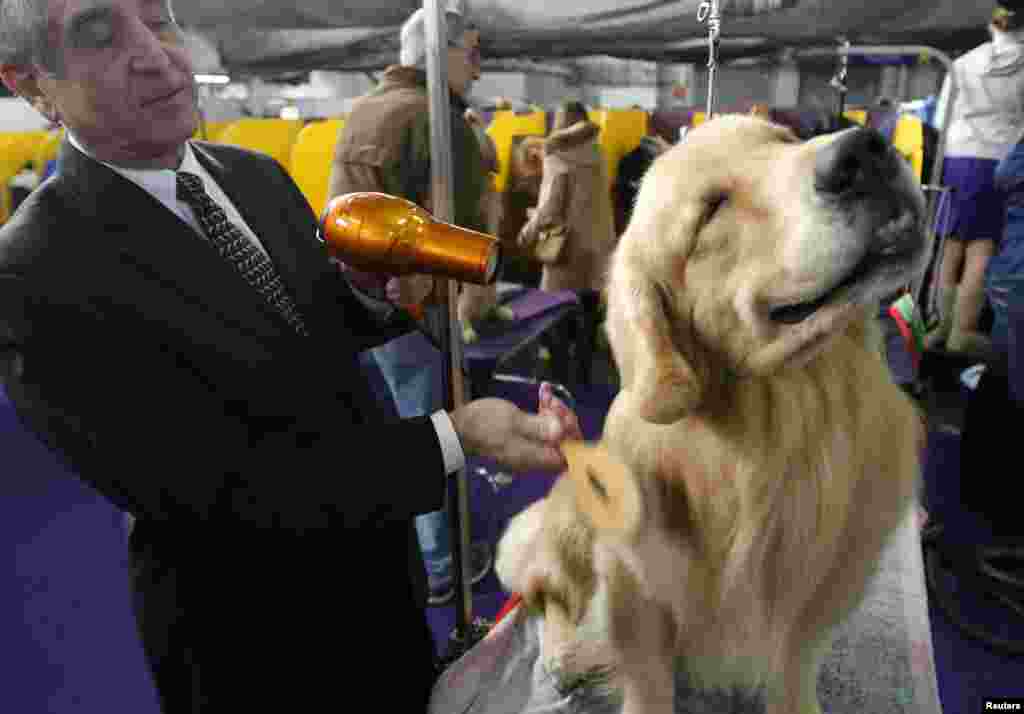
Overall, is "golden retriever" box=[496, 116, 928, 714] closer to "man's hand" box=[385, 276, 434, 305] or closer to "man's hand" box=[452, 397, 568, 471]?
"man's hand" box=[452, 397, 568, 471]

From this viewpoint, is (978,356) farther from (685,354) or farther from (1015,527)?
(685,354)

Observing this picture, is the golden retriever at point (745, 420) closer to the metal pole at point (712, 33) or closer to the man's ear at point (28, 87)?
the metal pole at point (712, 33)

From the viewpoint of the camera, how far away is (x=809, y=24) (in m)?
0.98

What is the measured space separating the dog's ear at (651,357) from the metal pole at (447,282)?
0.23 meters

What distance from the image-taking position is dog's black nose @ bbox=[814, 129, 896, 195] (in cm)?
52

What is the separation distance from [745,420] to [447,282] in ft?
1.16

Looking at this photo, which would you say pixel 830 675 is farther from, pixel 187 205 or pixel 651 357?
pixel 187 205

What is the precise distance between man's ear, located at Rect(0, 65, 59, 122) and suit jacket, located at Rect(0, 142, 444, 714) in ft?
0.18

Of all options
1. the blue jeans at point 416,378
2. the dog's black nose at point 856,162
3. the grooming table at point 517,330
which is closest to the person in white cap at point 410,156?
the blue jeans at point 416,378

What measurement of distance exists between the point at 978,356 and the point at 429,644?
7.63ft

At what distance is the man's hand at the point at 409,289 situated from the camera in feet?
2.95

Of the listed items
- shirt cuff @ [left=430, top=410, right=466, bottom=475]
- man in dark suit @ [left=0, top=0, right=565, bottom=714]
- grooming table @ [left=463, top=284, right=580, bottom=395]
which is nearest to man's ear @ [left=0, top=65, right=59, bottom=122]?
man in dark suit @ [left=0, top=0, right=565, bottom=714]

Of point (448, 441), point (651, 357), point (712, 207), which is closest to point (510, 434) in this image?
point (448, 441)

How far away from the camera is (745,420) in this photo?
62cm
